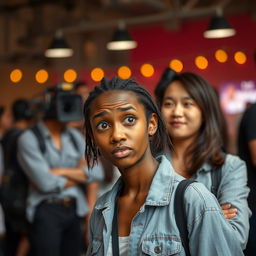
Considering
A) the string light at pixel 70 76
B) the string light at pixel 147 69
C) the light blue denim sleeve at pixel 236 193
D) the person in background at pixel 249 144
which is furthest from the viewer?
the string light at pixel 70 76

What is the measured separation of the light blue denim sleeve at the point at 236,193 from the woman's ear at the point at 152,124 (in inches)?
19.4

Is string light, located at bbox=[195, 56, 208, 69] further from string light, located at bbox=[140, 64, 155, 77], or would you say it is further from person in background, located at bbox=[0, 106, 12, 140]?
person in background, located at bbox=[0, 106, 12, 140]

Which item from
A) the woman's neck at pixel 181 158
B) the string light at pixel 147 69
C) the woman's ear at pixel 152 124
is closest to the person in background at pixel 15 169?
the woman's neck at pixel 181 158

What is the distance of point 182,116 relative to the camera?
2.31 m

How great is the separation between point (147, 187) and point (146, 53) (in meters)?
8.72

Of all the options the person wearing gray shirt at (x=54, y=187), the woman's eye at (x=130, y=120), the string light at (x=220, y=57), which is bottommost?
the person wearing gray shirt at (x=54, y=187)

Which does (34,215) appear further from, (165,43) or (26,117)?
(165,43)

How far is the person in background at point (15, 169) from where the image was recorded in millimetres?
3740

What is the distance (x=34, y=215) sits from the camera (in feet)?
11.5

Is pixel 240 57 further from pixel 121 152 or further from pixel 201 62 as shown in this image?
pixel 121 152

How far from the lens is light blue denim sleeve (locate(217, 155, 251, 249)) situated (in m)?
1.95

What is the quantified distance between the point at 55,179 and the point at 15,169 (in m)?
0.50

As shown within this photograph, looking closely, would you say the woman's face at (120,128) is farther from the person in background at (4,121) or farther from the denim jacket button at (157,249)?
the person in background at (4,121)

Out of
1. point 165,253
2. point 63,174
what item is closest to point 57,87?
point 63,174
